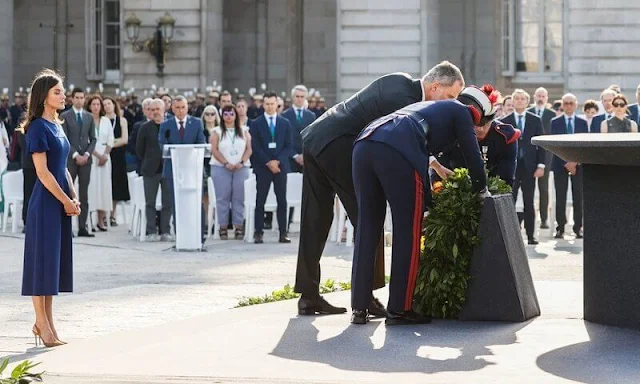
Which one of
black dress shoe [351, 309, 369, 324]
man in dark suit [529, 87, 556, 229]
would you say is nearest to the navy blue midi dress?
black dress shoe [351, 309, 369, 324]

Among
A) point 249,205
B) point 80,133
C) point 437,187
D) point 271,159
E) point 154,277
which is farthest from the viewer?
point 80,133

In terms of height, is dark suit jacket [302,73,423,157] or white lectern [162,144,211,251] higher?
dark suit jacket [302,73,423,157]

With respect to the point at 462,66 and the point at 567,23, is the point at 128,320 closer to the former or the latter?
the point at 567,23

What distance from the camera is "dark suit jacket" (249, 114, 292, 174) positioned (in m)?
19.8

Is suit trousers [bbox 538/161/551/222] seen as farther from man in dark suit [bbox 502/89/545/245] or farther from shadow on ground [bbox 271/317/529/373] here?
shadow on ground [bbox 271/317/529/373]

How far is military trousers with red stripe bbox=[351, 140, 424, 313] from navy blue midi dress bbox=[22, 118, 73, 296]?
192 centimetres

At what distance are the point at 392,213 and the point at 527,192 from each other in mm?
9571

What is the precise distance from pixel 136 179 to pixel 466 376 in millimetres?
12359

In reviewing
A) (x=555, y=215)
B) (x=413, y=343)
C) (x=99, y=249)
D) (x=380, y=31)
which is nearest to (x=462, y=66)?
(x=380, y=31)

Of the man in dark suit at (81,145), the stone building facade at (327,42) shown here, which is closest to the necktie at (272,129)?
the man in dark suit at (81,145)

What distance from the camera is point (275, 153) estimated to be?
19891mm

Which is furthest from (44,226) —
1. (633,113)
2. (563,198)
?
(633,113)

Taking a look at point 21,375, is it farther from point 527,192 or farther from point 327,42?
point 327,42

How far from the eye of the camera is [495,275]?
10328 mm
